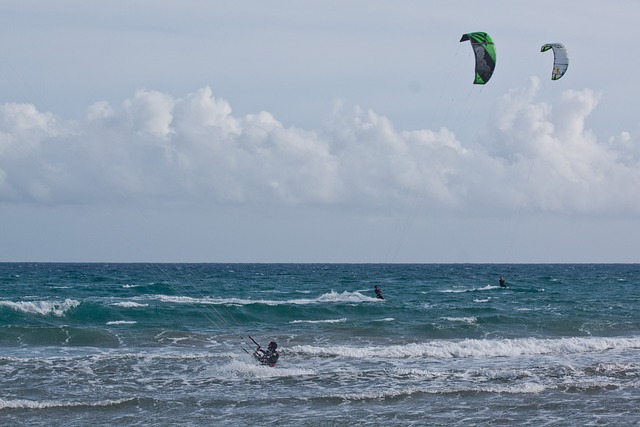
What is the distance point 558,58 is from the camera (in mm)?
25062

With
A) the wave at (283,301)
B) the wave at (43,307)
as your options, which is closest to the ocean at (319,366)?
the wave at (43,307)

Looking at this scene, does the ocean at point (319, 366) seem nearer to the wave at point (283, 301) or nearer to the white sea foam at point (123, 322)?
the white sea foam at point (123, 322)

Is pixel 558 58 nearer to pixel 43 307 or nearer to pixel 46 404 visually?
pixel 46 404

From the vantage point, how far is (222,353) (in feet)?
77.7

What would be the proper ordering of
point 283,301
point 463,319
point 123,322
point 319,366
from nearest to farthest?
point 319,366 → point 123,322 → point 463,319 → point 283,301

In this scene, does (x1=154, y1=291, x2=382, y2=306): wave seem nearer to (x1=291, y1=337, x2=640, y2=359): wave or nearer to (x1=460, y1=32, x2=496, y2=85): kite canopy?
(x1=291, y1=337, x2=640, y2=359): wave

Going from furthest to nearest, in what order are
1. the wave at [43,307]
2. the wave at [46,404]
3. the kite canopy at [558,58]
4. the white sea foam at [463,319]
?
the wave at [43,307] → the white sea foam at [463,319] → the kite canopy at [558,58] → the wave at [46,404]

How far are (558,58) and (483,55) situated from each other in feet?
9.42

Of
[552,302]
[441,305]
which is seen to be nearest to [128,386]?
[441,305]

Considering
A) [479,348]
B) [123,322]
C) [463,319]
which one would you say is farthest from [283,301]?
[479,348]

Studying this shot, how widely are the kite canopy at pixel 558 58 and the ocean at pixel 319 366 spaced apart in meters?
8.46

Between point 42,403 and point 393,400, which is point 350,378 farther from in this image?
point 42,403

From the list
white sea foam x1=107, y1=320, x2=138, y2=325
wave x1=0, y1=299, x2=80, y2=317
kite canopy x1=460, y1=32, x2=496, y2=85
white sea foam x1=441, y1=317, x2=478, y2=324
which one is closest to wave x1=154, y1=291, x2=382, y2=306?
wave x1=0, y1=299, x2=80, y2=317

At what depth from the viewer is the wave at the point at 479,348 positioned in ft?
78.3
